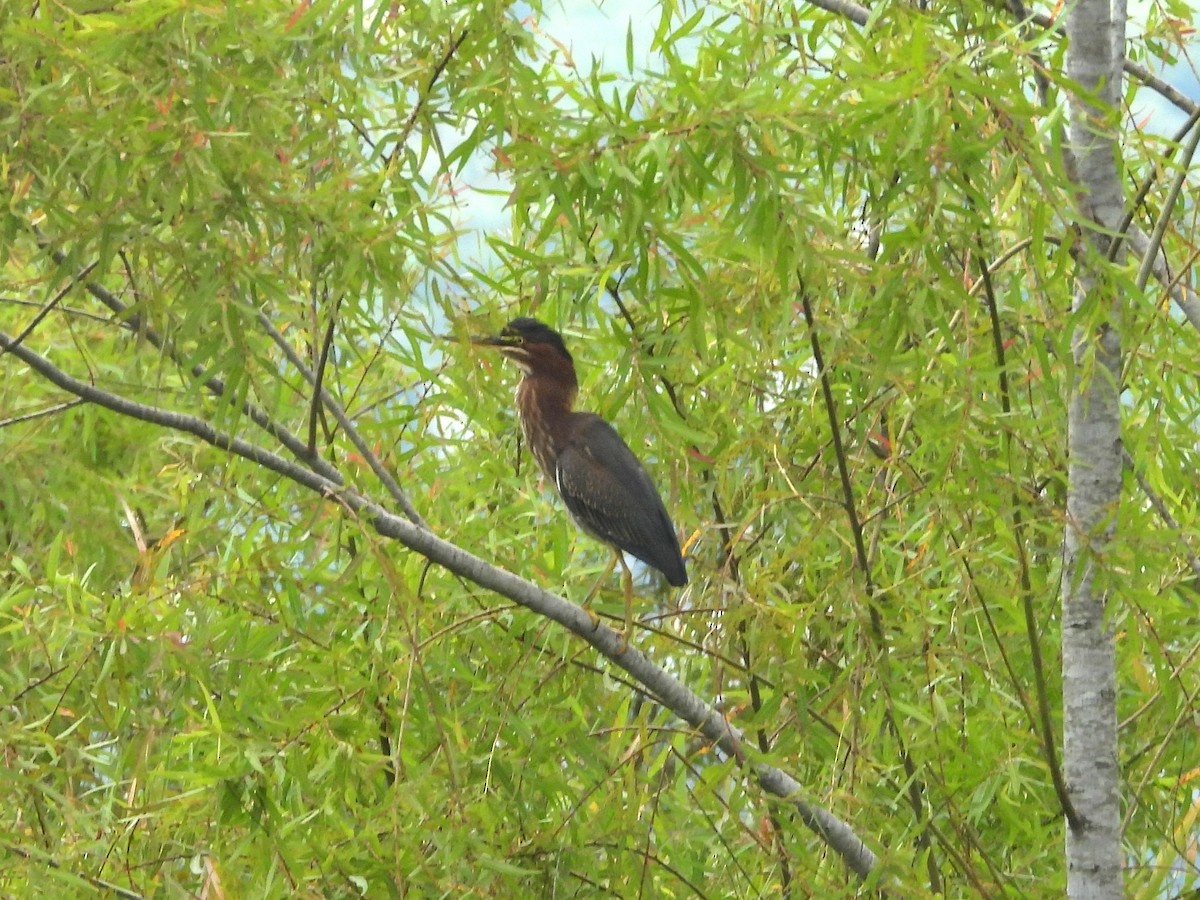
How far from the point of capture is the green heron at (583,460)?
394 centimetres

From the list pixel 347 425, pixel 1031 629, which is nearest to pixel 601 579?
pixel 347 425

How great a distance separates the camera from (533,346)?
3990 mm

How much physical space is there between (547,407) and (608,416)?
834mm

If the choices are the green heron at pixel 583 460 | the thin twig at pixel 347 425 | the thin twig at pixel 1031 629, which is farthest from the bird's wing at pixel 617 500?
the thin twig at pixel 1031 629

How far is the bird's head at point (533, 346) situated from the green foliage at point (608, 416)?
0.22ft

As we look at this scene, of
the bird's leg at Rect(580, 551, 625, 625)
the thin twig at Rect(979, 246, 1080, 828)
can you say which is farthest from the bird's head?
the thin twig at Rect(979, 246, 1080, 828)

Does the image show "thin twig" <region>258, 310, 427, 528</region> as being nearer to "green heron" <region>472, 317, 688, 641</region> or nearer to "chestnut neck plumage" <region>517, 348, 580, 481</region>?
"green heron" <region>472, 317, 688, 641</region>

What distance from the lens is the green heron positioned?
394cm

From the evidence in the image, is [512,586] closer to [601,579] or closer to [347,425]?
[347,425]

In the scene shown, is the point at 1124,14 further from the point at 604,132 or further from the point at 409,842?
the point at 409,842

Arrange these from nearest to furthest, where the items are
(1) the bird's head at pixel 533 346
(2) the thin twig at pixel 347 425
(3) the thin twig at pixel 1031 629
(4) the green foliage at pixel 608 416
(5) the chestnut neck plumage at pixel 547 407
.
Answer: (4) the green foliage at pixel 608 416 → (3) the thin twig at pixel 1031 629 → (2) the thin twig at pixel 347 425 → (1) the bird's head at pixel 533 346 → (5) the chestnut neck plumage at pixel 547 407

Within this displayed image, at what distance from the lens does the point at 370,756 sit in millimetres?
2818

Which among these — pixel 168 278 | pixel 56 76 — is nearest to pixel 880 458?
Answer: pixel 168 278

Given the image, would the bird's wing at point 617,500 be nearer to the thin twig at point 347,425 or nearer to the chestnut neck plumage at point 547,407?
the chestnut neck plumage at point 547,407
